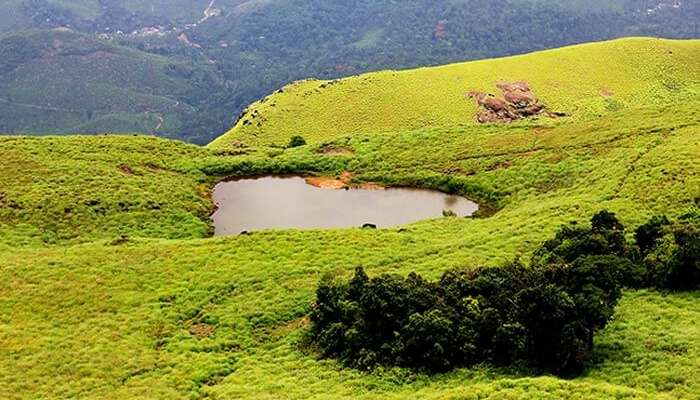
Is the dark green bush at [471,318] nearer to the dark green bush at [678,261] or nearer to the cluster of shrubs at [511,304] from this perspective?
the cluster of shrubs at [511,304]

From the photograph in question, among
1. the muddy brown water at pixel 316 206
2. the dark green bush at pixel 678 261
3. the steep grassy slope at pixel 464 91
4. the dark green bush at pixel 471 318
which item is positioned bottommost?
the dark green bush at pixel 471 318

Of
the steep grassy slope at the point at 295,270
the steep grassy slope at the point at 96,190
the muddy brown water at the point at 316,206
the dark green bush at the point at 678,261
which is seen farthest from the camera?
the muddy brown water at the point at 316,206

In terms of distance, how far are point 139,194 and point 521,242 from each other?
105 feet

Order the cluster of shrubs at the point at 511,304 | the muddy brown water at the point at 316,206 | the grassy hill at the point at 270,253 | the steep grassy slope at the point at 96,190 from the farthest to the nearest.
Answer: the muddy brown water at the point at 316,206 → the steep grassy slope at the point at 96,190 → the grassy hill at the point at 270,253 → the cluster of shrubs at the point at 511,304

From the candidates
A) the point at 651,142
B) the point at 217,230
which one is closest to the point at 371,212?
the point at 217,230

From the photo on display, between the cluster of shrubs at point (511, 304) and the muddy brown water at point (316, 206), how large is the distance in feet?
60.5

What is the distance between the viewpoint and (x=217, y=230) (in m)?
59.9

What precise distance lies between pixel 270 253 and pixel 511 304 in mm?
19749

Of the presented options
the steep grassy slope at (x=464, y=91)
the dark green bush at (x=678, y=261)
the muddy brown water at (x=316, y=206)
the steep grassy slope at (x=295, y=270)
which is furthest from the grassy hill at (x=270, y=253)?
the steep grassy slope at (x=464, y=91)

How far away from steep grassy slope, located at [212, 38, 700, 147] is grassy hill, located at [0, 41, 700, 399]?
27241mm

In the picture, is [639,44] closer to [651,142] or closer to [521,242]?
[651,142]

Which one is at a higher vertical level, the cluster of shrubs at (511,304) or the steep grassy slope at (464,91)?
the steep grassy slope at (464,91)

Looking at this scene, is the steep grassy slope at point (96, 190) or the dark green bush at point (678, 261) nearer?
the dark green bush at point (678, 261)

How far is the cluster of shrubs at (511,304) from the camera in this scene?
31.4 metres
